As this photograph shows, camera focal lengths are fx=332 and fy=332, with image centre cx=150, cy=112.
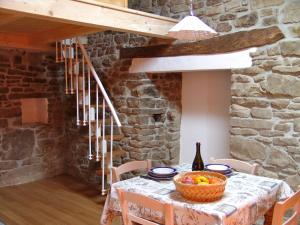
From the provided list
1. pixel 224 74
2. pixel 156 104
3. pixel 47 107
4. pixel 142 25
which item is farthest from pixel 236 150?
pixel 47 107

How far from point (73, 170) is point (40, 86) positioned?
1538mm

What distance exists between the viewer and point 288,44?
3250 mm

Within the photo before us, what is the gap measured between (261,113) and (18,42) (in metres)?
3.49

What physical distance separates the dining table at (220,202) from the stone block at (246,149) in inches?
35.1

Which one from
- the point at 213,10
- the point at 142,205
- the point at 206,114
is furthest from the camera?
the point at 206,114

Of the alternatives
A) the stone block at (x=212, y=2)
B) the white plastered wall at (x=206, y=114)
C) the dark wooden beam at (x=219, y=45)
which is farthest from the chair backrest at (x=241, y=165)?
the stone block at (x=212, y=2)

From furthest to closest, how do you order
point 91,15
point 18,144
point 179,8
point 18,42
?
point 18,144, point 18,42, point 179,8, point 91,15

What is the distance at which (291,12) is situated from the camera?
3.23 metres

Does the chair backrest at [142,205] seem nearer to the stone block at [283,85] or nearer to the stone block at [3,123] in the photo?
the stone block at [283,85]

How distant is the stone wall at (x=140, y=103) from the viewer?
14.9 ft

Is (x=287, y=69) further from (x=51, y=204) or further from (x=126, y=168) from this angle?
(x=51, y=204)

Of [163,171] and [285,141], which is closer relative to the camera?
[163,171]

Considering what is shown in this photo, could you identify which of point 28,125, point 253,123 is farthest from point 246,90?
point 28,125

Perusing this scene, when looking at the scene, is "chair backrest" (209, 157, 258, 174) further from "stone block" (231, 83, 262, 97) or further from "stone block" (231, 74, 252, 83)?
"stone block" (231, 74, 252, 83)
